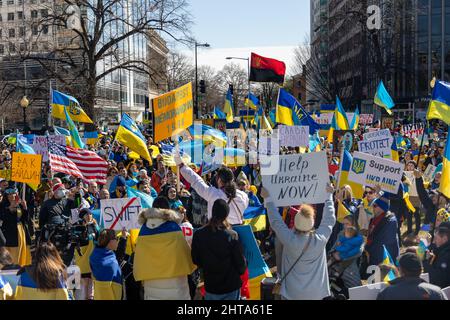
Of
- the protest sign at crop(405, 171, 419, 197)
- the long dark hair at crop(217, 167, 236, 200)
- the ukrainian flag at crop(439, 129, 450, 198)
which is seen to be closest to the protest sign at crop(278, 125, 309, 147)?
the protest sign at crop(405, 171, 419, 197)

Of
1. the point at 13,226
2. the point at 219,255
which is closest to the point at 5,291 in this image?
the point at 219,255

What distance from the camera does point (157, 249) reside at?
194 inches

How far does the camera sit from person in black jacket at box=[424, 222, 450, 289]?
5.39m

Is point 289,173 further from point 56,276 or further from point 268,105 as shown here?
point 268,105

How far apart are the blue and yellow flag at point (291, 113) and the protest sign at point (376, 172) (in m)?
5.30

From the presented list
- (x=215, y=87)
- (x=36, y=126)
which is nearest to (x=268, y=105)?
(x=36, y=126)

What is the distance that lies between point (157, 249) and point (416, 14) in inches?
2163

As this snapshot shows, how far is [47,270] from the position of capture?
14.1ft

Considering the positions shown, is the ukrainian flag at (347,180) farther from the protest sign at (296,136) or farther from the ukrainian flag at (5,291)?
the ukrainian flag at (5,291)

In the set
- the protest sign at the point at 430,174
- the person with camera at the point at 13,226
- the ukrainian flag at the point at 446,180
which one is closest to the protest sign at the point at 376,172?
the ukrainian flag at the point at 446,180

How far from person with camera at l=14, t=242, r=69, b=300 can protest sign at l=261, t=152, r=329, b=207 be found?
2161 millimetres

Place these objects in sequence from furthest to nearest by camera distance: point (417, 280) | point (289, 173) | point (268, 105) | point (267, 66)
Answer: point (268, 105)
point (267, 66)
point (289, 173)
point (417, 280)

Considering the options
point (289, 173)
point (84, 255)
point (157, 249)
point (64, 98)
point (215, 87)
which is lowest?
point (84, 255)

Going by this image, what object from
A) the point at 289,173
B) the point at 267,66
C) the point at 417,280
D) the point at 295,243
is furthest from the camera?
the point at 267,66
